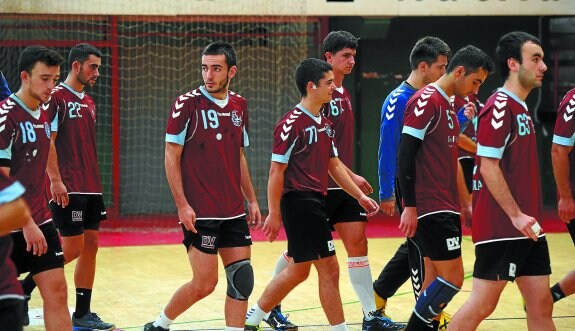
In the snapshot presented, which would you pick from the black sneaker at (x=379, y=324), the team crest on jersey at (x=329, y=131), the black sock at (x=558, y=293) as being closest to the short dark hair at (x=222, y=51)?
the team crest on jersey at (x=329, y=131)

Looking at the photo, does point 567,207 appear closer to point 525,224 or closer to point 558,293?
point 558,293

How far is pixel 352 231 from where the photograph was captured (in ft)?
24.9

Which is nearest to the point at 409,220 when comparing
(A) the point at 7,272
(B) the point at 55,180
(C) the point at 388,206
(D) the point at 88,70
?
(C) the point at 388,206

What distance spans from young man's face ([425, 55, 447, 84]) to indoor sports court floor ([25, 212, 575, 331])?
203 centimetres

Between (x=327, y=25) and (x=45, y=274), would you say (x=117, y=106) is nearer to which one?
(x=327, y=25)

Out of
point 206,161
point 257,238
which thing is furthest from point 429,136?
point 257,238

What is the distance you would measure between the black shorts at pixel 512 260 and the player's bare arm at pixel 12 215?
9.13 ft

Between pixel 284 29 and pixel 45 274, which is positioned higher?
pixel 284 29

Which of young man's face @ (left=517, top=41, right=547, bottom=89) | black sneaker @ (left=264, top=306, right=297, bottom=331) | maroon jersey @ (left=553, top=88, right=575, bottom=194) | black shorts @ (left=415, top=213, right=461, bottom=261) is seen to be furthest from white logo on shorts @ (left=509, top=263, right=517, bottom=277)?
black sneaker @ (left=264, top=306, right=297, bottom=331)

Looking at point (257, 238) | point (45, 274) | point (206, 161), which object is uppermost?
point (206, 161)

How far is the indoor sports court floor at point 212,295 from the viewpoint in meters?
8.02

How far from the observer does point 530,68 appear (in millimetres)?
5699

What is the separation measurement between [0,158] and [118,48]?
10.5 meters

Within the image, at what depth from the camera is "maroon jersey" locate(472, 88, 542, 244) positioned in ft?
18.3
